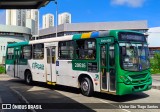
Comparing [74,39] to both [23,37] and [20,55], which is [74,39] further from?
[23,37]

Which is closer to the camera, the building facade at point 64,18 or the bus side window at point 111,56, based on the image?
the bus side window at point 111,56

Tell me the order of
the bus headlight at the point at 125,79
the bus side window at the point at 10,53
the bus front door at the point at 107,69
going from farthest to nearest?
the bus side window at the point at 10,53, the bus front door at the point at 107,69, the bus headlight at the point at 125,79

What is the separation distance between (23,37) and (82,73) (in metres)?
76.5

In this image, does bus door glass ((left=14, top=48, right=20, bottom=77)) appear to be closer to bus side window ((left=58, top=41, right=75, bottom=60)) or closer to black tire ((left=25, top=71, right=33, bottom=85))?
black tire ((left=25, top=71, right=33, bottom=85))

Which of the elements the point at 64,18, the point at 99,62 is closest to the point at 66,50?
the point at 99,62

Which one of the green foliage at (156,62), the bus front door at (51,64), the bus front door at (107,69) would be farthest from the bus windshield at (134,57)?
the green foliage at (156,62)

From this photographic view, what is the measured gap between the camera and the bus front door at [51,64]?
15.9 metres

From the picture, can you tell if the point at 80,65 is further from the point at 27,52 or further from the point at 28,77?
the point at 28,77

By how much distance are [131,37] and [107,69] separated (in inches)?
67.6

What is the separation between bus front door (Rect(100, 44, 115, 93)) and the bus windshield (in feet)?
1.46

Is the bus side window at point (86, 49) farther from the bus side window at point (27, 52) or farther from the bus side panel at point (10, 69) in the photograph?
the bus side panel at point (10, 69)

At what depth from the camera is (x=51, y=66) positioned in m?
16.1

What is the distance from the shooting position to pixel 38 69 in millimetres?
17484

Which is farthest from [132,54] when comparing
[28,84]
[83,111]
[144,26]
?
[144,26]
